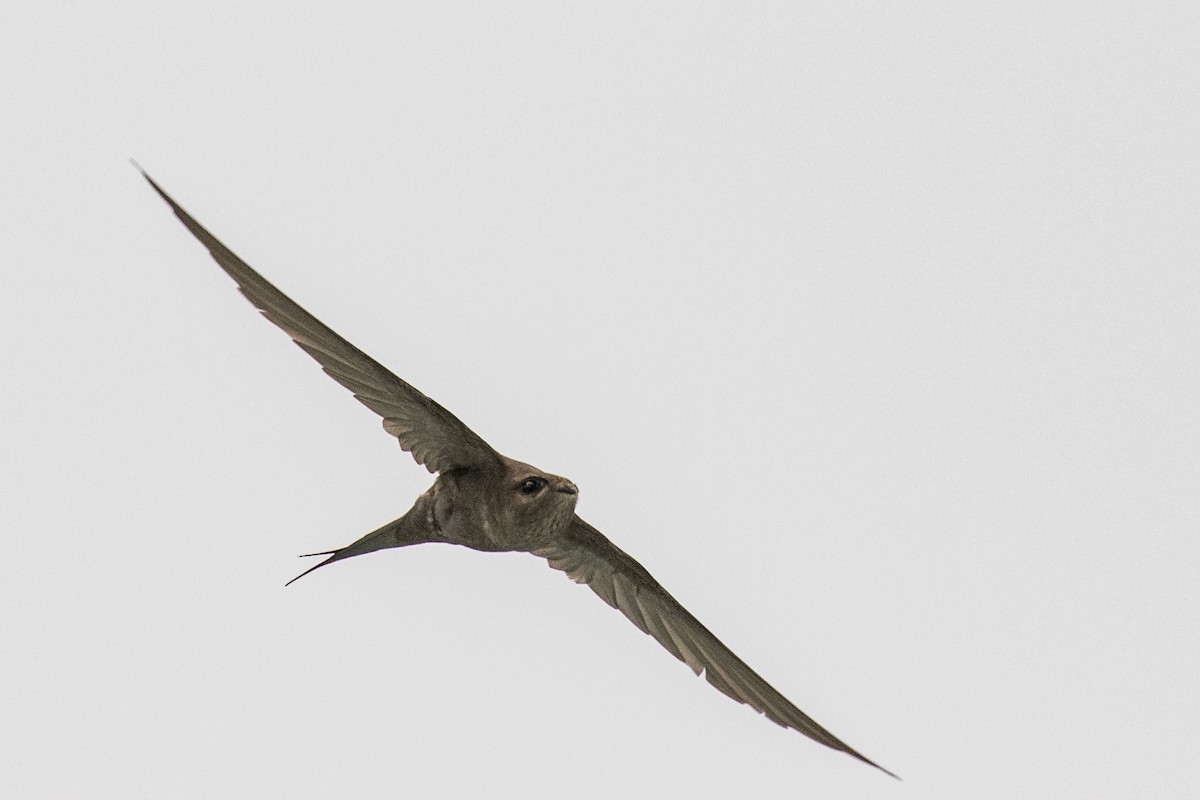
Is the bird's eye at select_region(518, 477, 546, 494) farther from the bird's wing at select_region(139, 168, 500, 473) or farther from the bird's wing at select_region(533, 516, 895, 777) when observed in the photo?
the bird's wing at select_region(533, 516, 895, 777)

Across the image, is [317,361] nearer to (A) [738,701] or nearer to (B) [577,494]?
(B) [577,494]

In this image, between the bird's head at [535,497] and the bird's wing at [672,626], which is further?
the bird's wing at [672,626]

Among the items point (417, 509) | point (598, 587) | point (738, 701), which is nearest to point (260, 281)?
point (417, 509)

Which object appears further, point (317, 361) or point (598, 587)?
point (598, 587)

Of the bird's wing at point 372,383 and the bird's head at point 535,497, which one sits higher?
the bird's wing at point 372,383

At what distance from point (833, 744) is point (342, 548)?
6.21ft

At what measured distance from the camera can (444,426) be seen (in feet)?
16.7

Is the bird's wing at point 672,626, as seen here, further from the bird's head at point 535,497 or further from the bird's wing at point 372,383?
the bird's wing at point 372,383

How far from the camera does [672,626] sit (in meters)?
5.86

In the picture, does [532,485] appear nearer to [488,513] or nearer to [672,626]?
[488,513]

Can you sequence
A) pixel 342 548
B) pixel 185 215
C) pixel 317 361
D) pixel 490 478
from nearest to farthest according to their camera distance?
pixel 185 215, pixel 317 361, pixel 490 478, pixel 342 548

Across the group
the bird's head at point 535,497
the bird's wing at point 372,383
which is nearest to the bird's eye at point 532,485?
the bird's head at point 535,497

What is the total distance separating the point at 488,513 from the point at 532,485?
0.20 meters

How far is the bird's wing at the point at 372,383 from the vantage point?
4531 mm
